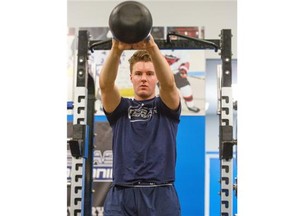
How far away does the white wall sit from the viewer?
4.87m

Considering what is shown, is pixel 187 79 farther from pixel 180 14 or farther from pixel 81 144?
pixel 81 144

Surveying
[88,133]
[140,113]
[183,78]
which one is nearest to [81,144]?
[88,133]

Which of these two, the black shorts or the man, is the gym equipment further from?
the man

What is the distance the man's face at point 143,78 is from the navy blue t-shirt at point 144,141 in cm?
6

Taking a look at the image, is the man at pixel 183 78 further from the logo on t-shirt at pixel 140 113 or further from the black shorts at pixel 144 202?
the black shorts at pixel 144 202

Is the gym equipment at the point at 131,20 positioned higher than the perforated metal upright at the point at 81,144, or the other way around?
the gym equipment at the point at 131,20

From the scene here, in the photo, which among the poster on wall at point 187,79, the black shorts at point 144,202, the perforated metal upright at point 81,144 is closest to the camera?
the black shorts at point 144,202

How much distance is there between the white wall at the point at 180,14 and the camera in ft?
16.0

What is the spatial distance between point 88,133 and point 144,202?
85cm

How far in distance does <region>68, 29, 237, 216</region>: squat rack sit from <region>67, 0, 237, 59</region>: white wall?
2.01m

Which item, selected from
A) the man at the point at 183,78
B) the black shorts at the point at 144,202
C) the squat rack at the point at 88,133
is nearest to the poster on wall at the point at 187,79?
the man at the point at 183,78

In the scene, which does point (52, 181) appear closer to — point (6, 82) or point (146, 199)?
point (6, 82)

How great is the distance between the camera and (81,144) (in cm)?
268

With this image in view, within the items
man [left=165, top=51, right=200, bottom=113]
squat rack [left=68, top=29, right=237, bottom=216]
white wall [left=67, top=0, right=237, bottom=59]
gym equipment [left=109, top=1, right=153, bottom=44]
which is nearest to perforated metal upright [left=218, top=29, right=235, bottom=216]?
squat rack [left=68, top=29, right=237, bottom=216]
